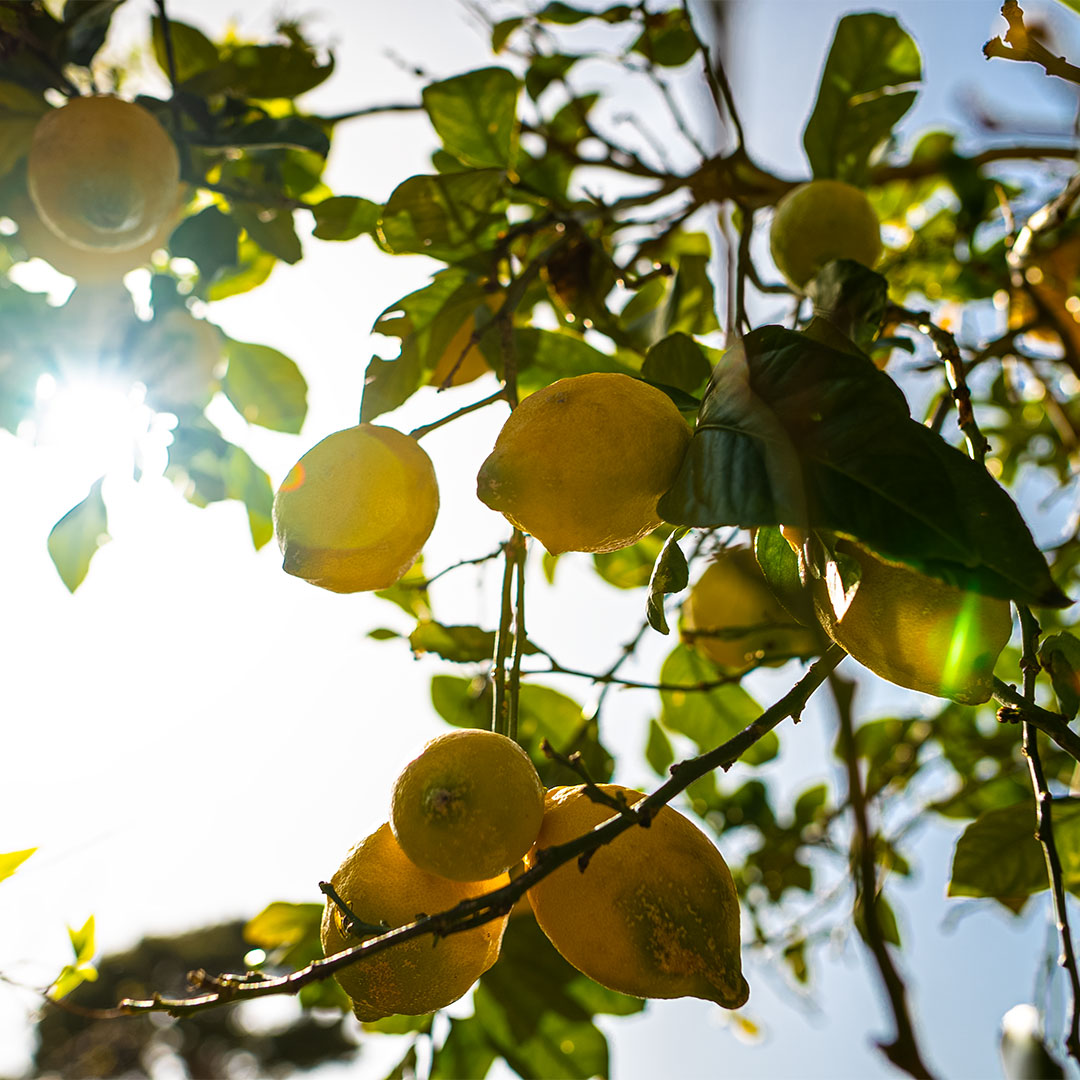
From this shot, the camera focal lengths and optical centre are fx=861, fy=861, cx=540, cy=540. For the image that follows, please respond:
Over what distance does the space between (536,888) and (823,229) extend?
752 millimetres

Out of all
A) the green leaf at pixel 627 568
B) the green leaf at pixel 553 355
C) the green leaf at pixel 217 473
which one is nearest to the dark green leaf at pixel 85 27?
the green leaf at pixel 217 473

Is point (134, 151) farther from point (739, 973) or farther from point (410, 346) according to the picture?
point (739, 973)

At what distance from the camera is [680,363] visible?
79 centimetres

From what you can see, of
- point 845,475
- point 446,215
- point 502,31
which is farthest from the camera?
point 502,31

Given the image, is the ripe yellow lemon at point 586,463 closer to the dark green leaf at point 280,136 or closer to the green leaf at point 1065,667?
the green leaf at point 1065,667

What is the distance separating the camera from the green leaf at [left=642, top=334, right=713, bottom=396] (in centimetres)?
79

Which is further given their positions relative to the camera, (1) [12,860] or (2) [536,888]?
(1) [12,860]

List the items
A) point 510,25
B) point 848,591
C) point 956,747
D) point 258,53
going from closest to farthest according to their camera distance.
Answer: point 848,591 < point 258,53 < point 510,25 < point 956,747

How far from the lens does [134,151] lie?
100 cm

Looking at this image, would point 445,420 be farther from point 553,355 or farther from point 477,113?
point 477,113

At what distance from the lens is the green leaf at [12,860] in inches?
26.7

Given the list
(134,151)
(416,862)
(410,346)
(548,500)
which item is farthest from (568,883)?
(134,151)

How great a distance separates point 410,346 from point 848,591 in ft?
1.81

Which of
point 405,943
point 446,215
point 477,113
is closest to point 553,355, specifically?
point 446,215
